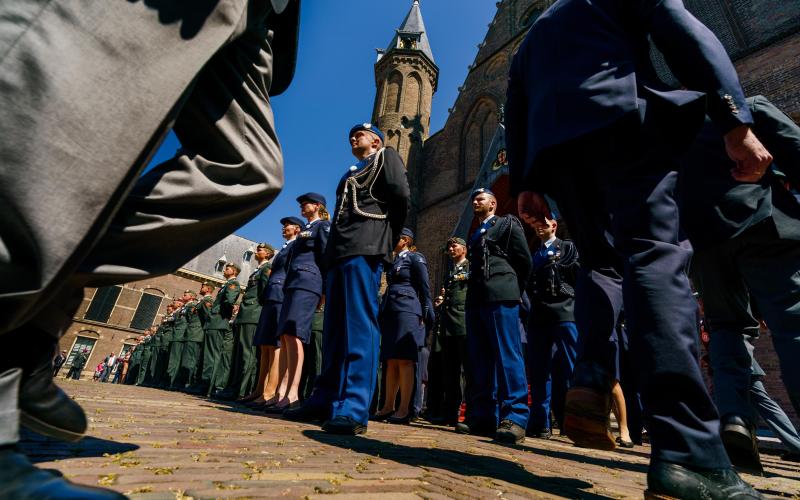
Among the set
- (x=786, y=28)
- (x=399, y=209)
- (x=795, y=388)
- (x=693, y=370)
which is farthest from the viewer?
(x=786, y=28)

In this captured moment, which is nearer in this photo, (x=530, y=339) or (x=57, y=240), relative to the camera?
(x=57, y=240)

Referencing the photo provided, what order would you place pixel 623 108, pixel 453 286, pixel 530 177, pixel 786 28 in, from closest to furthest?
pixel 623 108, pixel 530 177, pixel 453 286, pixel 786 28

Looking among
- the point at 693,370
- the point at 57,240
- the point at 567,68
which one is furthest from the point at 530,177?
the point at 57,240

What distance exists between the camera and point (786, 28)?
10.8m

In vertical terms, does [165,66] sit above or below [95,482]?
above

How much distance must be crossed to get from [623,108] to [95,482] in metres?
1.98

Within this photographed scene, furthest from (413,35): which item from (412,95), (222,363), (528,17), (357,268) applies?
(357,268)

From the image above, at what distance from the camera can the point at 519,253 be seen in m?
4.20

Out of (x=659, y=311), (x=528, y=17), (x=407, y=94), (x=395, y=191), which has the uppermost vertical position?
(x=528, y=17)

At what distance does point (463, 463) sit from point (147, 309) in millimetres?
37264

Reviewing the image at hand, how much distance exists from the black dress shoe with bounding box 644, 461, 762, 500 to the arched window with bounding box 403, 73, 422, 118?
21340mm

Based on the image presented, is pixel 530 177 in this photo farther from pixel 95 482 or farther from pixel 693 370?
pixel 95 482

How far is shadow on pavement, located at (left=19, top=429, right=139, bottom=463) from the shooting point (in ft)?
3.96

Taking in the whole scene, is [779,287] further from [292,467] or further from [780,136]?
[292,467]
